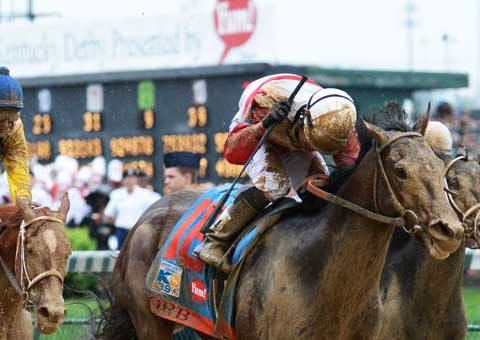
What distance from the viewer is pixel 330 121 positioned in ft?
19.9

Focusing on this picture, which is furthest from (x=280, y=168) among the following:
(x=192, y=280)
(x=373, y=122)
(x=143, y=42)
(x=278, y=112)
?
(x=143, y=42)

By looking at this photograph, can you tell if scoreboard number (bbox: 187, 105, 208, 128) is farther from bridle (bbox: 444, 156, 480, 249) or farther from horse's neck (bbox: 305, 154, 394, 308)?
horse's neck (bbox: 305, 154, 394, 308)

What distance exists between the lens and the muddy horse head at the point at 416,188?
5629 millimetres

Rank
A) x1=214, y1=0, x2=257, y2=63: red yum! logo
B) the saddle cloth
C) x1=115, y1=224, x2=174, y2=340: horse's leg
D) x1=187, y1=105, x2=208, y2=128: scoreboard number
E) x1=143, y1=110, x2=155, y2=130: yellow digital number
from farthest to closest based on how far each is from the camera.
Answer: x1=214, y1=0, x2=257, y2=63: red yum! logo, x1=143, y1=110, x2=155, y2=130: yellow digital number, x1=187, y1=105, x2=208, y2=128: scoreboard number, x1=115, y1=224, x2=174, y2=340: horse's leg, the saddle cloth

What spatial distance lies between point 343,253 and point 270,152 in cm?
77

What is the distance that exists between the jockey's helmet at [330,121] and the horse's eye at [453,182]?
3.13ft

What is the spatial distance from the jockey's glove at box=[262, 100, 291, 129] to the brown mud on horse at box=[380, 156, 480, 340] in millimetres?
1138

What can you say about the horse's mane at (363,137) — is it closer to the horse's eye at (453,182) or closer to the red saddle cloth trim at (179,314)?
the horse's eye at (453,182)

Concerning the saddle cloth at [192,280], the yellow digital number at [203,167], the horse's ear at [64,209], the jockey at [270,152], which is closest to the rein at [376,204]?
the jockey at [270,152]

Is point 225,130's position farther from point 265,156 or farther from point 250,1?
point 265,156

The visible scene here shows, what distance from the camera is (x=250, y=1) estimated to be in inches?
639

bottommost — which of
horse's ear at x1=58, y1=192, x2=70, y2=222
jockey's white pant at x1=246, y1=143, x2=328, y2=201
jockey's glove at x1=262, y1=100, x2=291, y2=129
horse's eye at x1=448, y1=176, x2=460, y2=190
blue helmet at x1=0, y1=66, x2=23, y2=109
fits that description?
horse's ear at x1=58, y1=192, x2=70, y2=222

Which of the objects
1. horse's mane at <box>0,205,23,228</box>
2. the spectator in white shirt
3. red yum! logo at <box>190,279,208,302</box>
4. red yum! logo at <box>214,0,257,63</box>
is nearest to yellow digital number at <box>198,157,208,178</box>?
the spectator in white shirt

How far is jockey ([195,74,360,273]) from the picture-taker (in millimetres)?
6277
